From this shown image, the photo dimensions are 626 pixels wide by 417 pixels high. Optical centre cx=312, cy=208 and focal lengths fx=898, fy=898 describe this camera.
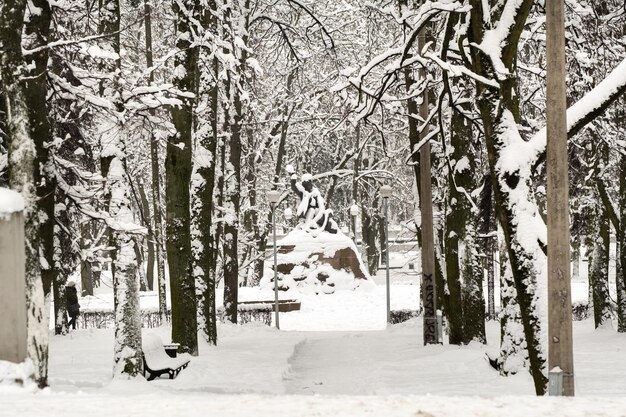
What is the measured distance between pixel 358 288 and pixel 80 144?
24770 millimetres

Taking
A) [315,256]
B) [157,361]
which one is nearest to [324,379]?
[157,361]

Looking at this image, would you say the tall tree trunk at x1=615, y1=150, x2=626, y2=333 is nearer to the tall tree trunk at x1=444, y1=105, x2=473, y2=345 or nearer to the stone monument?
the tall tree trunk at x1=444, y1=105, x2=473, y2=345

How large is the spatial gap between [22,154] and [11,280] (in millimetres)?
2098

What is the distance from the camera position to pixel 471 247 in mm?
19141

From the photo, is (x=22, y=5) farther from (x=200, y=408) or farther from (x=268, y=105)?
(x=268, y=105)

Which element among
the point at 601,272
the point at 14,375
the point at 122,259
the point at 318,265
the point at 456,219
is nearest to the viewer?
the point at 14,375

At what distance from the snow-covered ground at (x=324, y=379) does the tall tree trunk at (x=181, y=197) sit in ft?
3.40

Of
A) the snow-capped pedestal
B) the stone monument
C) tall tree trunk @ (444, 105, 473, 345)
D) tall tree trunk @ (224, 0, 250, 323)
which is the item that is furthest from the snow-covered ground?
the stone monument

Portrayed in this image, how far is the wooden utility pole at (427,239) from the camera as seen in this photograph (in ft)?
64.4

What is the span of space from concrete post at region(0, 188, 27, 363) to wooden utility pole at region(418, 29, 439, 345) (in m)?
11.8

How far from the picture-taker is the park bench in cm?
1416

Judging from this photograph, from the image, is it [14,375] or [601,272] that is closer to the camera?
[14,375]

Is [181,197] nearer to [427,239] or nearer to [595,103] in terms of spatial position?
[427,239]

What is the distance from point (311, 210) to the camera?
43.7 metres
